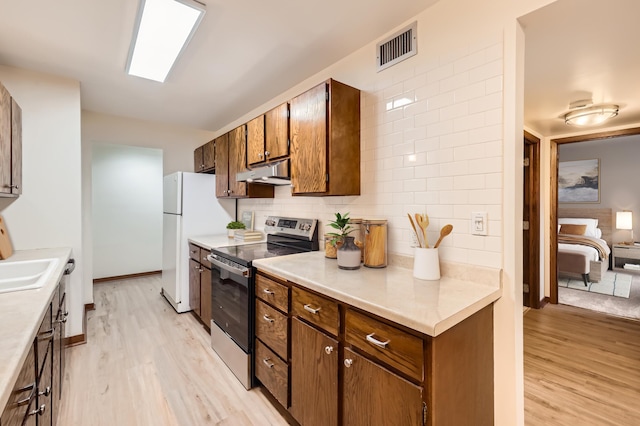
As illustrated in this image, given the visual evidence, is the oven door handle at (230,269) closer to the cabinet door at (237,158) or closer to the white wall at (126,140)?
the cabinet door at (237,158)

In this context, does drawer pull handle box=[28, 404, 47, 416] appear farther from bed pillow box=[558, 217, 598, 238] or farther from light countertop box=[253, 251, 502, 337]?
bed pillow box=[558, 217, 598, 238]

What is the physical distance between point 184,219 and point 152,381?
1.74 metres

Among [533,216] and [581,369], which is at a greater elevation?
[533,216]

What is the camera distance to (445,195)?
5.28ft

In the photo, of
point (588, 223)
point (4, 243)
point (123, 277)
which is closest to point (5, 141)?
point (4, 243)

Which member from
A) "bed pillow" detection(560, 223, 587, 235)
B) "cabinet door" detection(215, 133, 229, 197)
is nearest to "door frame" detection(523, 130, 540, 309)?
"bed pillow" detection(560, 223, 587, 235)

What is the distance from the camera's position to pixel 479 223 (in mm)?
1468

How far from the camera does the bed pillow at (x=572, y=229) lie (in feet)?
18.3

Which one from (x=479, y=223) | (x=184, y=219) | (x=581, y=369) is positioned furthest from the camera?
(x=184, y=219)

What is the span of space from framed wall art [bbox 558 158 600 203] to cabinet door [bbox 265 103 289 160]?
6.36 metres

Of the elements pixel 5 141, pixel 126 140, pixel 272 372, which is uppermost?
pixel 126 140

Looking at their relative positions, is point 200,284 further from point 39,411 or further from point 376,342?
point 376,342

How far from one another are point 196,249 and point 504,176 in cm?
293

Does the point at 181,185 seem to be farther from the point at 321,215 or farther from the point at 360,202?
the point at 360,202
